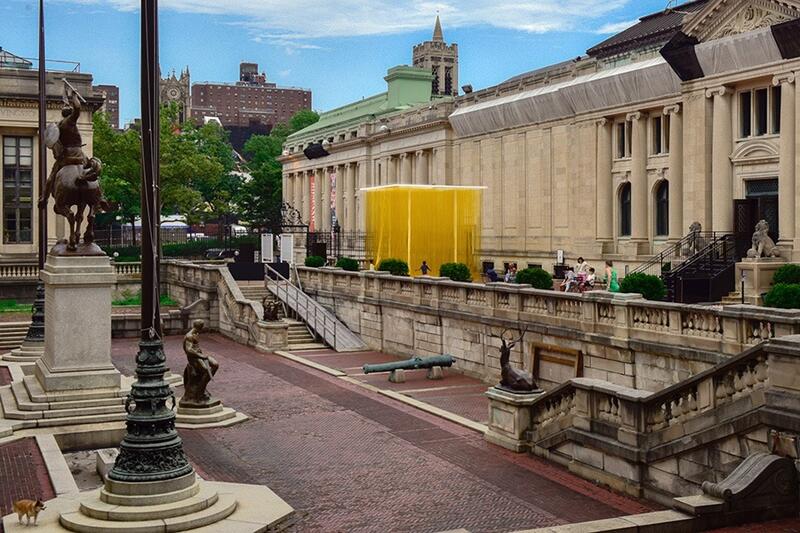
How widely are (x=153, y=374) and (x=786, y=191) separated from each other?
30548 mm

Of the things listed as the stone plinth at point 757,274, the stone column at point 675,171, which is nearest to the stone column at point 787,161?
the stone plinth at point 757,274

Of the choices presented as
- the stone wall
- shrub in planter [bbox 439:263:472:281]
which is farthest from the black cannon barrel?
shrub in planter [bbox 439:263:472:281]

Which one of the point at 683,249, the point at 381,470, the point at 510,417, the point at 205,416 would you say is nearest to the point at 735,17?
the point at 683,249

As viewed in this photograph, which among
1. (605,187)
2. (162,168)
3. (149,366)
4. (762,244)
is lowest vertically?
(149,366)

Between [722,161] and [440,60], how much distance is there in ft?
373

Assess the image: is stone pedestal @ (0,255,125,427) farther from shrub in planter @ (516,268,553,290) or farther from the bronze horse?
shrub in planter @ (516,268,553,290)

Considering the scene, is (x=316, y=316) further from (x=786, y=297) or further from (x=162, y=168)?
(x=162, y=168)

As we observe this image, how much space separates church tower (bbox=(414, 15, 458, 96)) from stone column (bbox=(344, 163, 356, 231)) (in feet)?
205

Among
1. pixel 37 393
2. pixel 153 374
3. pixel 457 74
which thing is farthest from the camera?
pixel 457 74

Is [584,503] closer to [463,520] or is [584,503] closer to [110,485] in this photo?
[463,520]

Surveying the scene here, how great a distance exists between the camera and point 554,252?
5422cm

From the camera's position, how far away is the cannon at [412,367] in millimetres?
29703

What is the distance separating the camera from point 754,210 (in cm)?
3972

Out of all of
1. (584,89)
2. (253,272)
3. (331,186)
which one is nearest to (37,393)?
(253,272)
